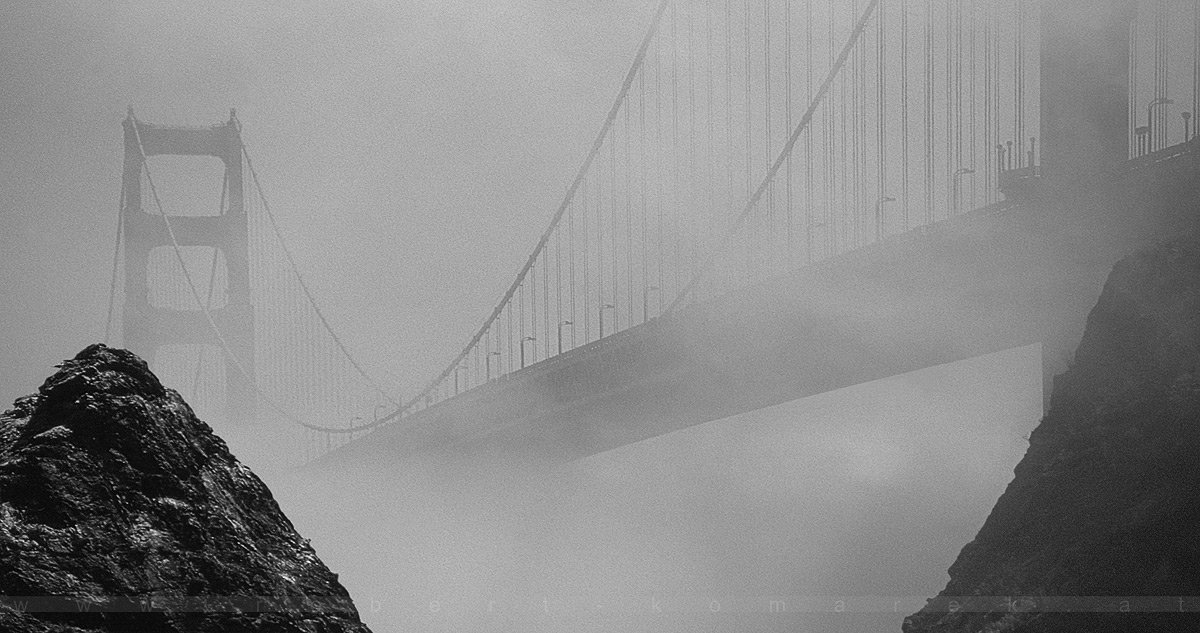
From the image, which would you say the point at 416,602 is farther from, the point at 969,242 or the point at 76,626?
the point at 76,626

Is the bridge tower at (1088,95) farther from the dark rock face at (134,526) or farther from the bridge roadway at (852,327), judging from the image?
the dark rock face at (134,526)

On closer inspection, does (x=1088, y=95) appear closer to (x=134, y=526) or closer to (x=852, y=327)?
(x=852, y=327)

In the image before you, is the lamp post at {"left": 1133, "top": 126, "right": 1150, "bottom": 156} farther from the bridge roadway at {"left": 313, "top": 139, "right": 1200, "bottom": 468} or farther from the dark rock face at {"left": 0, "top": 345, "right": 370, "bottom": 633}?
the dark rock face at {"left": 0, "top": 345, "right": 370, "bottom": 633}

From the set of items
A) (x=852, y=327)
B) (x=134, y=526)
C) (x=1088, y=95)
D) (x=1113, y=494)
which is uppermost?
(x=1088, y=95)

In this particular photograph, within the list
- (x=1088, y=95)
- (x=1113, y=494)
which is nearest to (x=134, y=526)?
(x=1113, y=494)

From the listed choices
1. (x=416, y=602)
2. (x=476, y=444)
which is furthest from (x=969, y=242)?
(x=416, y=602)

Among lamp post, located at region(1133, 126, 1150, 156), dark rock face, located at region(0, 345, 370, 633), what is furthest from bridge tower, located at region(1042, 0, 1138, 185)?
dark rock face, located at region(0, 345, 370, 633)

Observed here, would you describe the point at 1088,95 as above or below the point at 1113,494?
above
